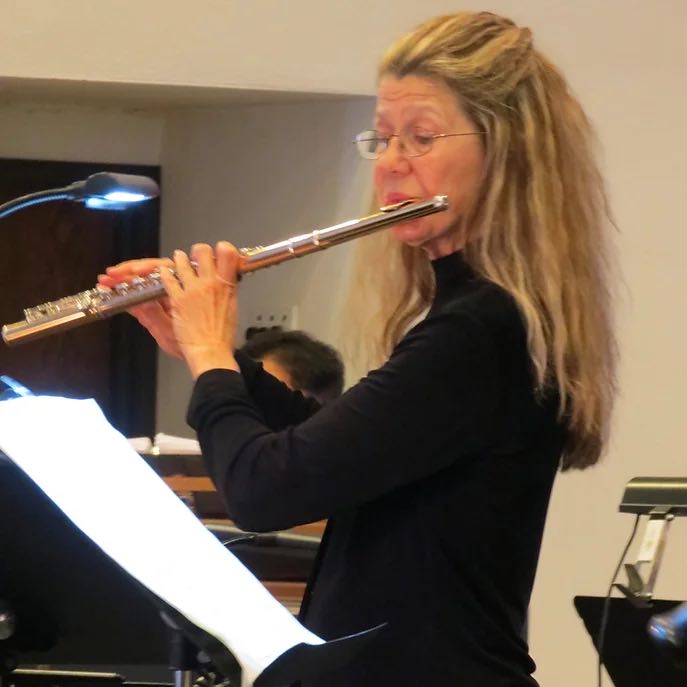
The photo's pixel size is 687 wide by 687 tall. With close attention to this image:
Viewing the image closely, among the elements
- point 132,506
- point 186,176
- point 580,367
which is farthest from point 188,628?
point 186,176

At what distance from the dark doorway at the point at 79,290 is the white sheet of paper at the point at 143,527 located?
1.86 metres

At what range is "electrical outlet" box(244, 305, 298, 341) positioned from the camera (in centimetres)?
247

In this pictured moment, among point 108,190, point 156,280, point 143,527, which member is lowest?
point 143,527

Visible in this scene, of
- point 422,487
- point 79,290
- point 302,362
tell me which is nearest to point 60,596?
point 422,487

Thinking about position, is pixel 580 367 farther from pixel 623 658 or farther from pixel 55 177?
pixel 55 177

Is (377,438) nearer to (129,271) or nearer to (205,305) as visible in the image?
(205,305)

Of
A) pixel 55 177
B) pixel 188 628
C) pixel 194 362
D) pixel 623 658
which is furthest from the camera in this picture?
pixel 55 177

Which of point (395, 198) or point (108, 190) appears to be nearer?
point (395, 198)

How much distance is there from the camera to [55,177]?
8.92 feet

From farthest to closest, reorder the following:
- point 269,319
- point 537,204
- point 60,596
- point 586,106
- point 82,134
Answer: point 82,134, point 269,319, point 586,106, point 60,596, point 537,204

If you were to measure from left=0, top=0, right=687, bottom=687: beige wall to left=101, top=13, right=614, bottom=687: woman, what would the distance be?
3.65 ft

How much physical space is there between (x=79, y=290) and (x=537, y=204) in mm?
1988

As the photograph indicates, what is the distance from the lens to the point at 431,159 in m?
1.01

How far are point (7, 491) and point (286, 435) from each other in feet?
1.01
